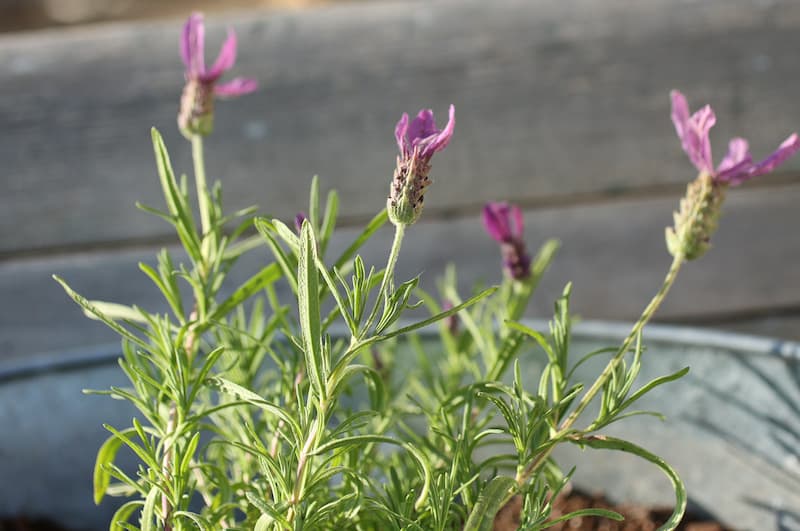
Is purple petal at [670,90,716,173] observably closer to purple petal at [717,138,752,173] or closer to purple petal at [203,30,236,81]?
purple petal at [717,138,752,173]

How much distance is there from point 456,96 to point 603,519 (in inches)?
27.3

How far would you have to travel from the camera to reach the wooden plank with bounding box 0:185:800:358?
1219 mm

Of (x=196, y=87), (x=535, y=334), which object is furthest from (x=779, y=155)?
(x=196, y=87)

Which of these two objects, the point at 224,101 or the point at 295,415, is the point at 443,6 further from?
the point at 295,415

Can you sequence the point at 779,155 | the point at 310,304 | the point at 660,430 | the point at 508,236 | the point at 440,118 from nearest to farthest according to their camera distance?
1. the point at 310,304
2. the point at 779,155
3. the point at 508,236
4. the point at 660,430
5. the point at 440,118

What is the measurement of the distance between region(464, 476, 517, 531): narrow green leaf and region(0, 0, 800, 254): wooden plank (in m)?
0.80

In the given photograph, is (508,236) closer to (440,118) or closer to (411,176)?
(411,176)

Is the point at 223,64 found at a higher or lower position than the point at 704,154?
higher

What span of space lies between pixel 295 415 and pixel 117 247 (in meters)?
0.76

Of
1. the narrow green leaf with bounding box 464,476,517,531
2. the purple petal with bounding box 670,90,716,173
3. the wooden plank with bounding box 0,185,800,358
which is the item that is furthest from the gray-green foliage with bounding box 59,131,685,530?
the wooden plank with bounding box 0,185,800,358

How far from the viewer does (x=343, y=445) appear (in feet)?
1.45

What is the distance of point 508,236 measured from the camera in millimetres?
622

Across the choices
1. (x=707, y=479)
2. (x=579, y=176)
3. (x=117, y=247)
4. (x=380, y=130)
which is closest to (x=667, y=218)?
(x=579, y=176)

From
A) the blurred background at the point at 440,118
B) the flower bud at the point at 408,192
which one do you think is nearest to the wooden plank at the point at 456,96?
the blurred background at the point at 440,118
